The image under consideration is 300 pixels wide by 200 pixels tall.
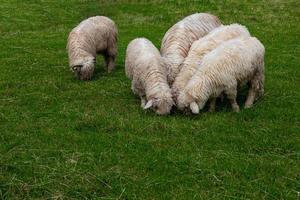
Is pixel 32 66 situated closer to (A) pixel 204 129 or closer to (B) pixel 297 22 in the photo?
(A) pixel 204 129

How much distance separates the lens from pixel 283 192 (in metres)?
8.06

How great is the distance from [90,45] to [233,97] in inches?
214

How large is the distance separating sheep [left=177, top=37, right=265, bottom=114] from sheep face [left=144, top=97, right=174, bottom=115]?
21cm

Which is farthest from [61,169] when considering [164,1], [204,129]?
[164,1]

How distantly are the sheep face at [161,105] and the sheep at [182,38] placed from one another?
119 centimetres

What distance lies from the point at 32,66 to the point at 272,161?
10170 mm

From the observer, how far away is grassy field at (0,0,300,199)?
8.27m

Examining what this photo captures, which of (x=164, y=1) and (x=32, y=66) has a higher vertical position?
(x=32, y=66)

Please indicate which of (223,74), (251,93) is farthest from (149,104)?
(251,93)

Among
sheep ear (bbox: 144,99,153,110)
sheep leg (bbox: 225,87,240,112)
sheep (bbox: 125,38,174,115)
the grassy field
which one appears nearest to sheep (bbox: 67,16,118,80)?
the grassy field

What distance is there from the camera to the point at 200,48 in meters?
13.3

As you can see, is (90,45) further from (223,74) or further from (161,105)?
(223,74)

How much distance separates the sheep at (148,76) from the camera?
38.9 feet

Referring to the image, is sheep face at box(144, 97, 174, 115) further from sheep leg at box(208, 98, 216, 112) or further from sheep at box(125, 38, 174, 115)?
sheep leg at box(208, 98, 216, 112)
